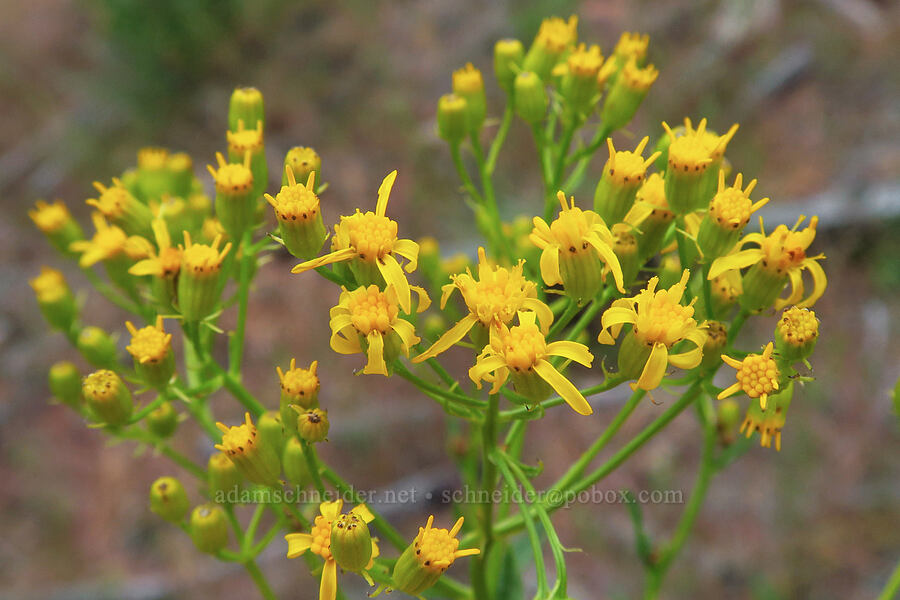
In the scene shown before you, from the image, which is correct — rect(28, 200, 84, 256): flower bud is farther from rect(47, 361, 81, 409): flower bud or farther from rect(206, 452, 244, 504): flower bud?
rect(206, 452, 244, 504): flower bud

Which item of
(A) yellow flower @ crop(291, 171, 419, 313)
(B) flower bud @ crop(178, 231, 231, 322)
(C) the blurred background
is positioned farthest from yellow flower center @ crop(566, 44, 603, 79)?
(C) the blurred background

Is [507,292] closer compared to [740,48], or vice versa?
[507,292]

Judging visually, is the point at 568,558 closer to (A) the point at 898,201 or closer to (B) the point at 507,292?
(A) the point at 898,201

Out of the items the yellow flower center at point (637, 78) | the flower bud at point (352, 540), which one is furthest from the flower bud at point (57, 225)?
the yellow flower center at point (637, 78)

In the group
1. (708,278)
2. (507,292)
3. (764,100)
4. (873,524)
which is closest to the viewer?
(507,292)

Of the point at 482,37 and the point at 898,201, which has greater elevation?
the point at 482,37

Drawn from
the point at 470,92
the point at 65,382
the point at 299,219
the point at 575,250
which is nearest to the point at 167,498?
the point at 65,382

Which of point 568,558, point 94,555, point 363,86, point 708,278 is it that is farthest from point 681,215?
point 363,86
